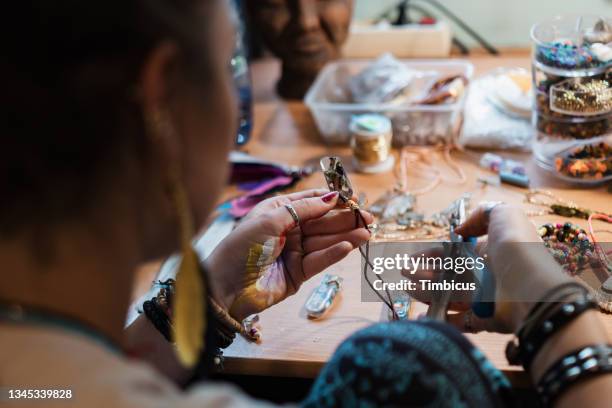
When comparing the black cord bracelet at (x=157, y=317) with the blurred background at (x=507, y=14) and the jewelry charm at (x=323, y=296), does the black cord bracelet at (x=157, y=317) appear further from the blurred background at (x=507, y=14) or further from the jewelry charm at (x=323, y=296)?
the blurred background at (x=507, y=14)

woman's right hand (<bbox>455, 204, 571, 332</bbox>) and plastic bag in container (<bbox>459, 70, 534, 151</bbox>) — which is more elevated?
woman's right hand (<bbox>455, 204, 571, 332</bbox>)

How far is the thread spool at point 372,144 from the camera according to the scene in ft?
3.67

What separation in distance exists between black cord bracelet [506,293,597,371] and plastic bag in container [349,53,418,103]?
0.62m

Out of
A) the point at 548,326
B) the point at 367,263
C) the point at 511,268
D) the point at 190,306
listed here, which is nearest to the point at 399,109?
the point at 367,263

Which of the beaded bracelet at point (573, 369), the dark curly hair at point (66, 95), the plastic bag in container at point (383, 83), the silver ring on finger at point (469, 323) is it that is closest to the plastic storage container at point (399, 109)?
the plastic bag in container at point (383, 83)

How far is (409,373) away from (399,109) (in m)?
0.71

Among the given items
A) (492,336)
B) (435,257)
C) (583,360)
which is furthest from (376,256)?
(583,360)

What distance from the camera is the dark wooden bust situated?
1289 mm

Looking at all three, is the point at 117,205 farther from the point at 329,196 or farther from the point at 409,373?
the point at 329,196

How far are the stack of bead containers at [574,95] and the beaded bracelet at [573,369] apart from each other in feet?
1.47

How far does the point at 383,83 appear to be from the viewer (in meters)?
1.24

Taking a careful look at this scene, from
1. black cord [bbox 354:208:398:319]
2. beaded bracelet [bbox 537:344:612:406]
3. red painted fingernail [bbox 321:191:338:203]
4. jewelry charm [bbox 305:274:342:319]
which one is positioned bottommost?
jewelry charm [bbox 305:274:342:319]

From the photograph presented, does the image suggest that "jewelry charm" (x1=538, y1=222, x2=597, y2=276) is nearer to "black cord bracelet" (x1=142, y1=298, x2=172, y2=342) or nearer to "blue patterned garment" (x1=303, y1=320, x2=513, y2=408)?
"blue patterned garment" (x1=303, y1=320, x2=513, y2=408)

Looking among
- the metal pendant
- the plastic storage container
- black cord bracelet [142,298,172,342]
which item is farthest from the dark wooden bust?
black cord bracelet [142,298,172,342]
